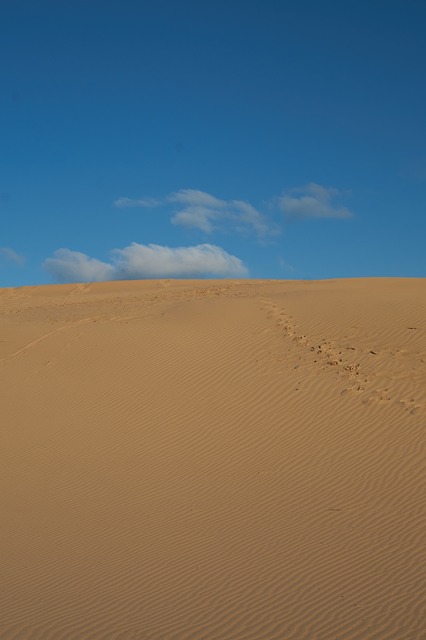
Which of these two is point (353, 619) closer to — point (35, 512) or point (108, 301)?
point (35, 512)

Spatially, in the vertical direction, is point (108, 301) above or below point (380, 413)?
above

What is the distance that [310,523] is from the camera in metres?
8.44

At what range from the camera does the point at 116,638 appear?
579 cm

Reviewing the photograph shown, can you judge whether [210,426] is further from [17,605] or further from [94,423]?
[17,605]

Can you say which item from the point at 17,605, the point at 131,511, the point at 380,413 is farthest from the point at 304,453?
the point at 17,605

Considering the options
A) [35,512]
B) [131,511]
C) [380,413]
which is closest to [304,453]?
[380,413]

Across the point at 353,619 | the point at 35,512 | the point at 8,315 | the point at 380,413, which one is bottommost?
the point at 353,619

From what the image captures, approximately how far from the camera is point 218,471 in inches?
422

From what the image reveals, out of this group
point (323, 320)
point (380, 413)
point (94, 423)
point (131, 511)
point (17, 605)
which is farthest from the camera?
point (323, 320)

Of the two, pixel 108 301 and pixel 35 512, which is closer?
pixel 35 512

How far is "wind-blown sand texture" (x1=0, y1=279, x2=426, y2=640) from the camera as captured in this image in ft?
21.0

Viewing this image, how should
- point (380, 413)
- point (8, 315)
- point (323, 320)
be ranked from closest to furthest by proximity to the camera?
point (380, 413) → point (323, 320) → point (8, 315)

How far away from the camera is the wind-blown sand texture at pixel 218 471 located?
639 centimetres

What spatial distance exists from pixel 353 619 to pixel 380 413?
6669 millimetres
